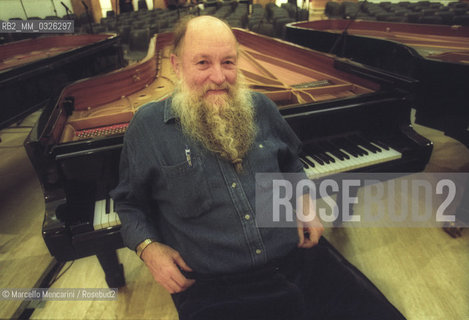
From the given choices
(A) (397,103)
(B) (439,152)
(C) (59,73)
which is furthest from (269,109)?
(C) (59,73)

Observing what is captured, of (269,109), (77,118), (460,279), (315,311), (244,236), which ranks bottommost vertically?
(460,279)

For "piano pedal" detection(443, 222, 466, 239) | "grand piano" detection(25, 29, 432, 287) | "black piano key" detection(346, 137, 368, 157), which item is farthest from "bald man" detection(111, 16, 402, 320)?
"piano pedal" detection(443, 222, 466, 239)

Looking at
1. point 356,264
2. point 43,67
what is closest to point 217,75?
point 356,264

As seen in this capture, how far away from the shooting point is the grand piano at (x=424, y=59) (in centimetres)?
236

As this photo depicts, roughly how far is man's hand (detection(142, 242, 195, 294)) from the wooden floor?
3.11ft

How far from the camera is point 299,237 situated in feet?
4.58

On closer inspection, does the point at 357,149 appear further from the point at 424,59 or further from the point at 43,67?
the point at 43,67

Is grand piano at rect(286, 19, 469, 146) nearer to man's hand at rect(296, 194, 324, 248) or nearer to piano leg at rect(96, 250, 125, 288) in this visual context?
man's hand at rect(296, 194, 324, 248)

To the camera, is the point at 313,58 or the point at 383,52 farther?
the point at 383,52

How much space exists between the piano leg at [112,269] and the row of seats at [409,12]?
398 centimetres

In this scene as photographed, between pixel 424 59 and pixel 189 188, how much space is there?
2581mm

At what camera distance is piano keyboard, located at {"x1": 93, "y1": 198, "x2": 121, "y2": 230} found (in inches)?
57.7

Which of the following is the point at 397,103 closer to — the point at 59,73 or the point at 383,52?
the point at 383,52

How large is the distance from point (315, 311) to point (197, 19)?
1406 mm
